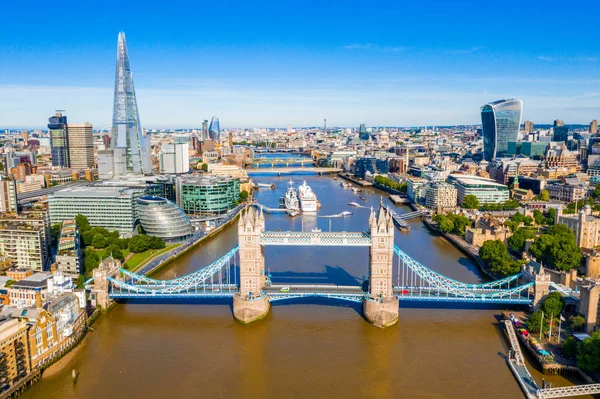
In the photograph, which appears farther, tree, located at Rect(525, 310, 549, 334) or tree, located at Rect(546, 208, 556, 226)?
tree, located at Rect(546, 208, 556, 226)

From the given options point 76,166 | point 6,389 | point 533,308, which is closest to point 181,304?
point 6,389

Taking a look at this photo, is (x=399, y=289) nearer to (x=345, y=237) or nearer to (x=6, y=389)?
(x=345, y=237)

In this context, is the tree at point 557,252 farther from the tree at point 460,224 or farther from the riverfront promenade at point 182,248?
the riverfront promenade at point 182,248

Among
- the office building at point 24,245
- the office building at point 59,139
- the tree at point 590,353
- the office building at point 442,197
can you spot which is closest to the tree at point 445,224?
the office building at point 442,197

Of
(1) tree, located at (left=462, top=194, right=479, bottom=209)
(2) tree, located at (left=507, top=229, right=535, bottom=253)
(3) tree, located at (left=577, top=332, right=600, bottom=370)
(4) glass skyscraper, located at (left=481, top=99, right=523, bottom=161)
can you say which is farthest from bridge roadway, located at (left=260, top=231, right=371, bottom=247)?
(4) glass skyscraper, located at (left=481, top=99, right=523, bottom=161)

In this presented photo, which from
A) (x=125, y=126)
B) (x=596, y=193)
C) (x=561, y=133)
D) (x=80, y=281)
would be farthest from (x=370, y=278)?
(x=561, y=133)

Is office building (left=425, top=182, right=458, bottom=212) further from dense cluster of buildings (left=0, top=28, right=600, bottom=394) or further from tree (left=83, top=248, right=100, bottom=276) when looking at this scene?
tree (left=83, top=248, right=100, bottom=276)

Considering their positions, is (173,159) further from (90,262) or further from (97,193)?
(90,262)
